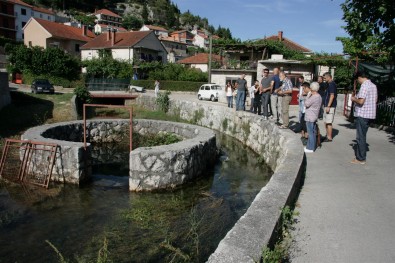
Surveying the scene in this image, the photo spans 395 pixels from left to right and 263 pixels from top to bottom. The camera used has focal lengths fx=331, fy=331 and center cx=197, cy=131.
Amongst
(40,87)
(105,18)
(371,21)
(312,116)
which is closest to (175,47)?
(105,18)

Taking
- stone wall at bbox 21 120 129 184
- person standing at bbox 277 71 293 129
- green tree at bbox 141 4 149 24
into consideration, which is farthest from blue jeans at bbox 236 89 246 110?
green tree at bbox 141 4 149 24

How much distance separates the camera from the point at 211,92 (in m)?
31.6

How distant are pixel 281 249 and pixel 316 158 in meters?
4.64

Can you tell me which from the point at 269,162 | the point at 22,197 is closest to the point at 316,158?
the point at 269,162

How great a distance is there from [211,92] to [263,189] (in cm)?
2730

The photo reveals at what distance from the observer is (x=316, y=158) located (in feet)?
25.0

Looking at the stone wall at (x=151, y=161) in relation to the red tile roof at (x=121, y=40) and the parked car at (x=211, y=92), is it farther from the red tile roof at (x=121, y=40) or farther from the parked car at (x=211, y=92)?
the red tile roof at (x=121, y=40)

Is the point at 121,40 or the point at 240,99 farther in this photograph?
the point at 121,40

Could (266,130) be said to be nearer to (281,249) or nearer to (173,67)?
(281,249)

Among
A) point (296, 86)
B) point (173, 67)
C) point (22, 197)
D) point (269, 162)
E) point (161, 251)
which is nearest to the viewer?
point (161, 251)

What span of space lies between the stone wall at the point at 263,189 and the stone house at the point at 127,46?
40.8 meters

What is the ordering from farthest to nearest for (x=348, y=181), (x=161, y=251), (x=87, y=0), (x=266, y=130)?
(x=87, y=0) → (x=266, y=130) → (x=348, y=181) → (x=161, y=251)

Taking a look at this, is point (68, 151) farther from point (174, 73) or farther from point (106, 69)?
point (106, 69)

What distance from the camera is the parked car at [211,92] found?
1235 inches
